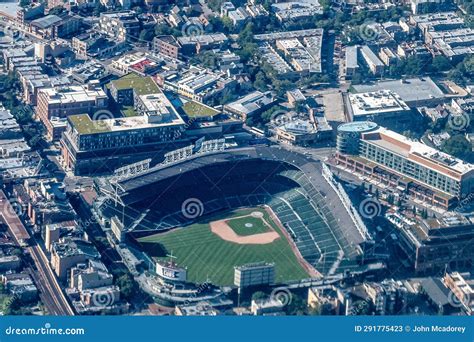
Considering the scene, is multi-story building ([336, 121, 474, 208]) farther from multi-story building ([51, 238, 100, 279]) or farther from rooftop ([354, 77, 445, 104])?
multi-story building ([51, 238, 100, 279])

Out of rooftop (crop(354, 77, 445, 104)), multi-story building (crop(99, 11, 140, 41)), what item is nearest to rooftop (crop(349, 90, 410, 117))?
rooftop (crop(354, 77, 445, 104))

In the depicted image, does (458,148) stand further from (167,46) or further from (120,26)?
(120,26)

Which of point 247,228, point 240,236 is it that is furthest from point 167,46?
point 240,236

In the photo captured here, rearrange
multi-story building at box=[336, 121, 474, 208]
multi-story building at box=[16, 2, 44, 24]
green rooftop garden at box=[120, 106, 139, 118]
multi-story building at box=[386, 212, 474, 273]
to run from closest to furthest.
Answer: multi-story building at box=[386, 212, 474, 273] < multi-story building at box=[336, 121, 474, 208] < green rooftop garden at box=[120, 106, 139, 118] < multi-story building at box=[16, 2, 44, 24]

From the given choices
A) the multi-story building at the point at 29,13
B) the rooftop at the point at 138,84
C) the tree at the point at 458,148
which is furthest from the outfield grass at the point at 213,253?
the multi-story building at the point at 29,13

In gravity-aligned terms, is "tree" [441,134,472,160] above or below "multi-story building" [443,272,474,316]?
above

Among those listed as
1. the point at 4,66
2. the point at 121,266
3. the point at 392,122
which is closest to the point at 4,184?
the point at 121,266

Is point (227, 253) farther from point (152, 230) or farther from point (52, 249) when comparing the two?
point (52, 249)
